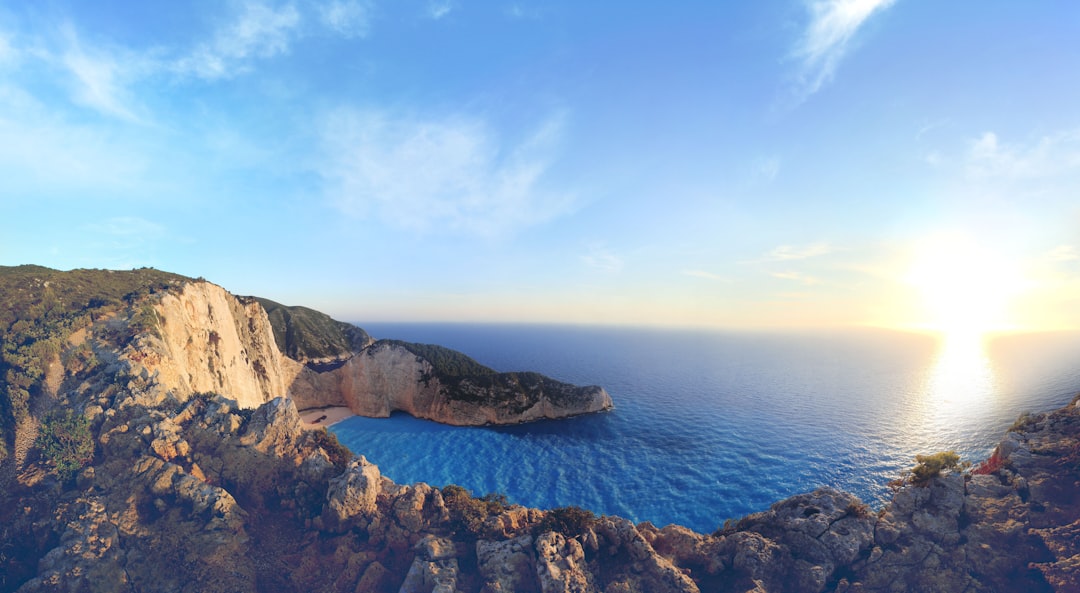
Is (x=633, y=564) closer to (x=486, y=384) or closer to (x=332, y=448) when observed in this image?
(x=332, y=448)

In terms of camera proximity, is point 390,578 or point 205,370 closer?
point 390,578

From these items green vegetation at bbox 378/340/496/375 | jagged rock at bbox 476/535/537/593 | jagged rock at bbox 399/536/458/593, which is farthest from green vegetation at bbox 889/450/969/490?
green vegetation at bbox 378/340/496/375

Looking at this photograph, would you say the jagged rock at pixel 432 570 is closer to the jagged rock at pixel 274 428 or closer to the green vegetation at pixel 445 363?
the jagged rock at pixel 274 428

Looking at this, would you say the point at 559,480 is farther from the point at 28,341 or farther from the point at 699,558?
the point at 28,341

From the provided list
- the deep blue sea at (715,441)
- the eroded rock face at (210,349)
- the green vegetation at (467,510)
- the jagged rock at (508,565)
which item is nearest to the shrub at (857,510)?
the deep blue sea at (715,441)

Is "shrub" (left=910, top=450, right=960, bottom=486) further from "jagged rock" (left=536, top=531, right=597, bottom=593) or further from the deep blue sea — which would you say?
"jagged rock" (left=536, top=531, right=597, bottom=593)

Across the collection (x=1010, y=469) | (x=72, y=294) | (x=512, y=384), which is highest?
(x=72, y=294)

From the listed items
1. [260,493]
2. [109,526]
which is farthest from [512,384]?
[109,526]
